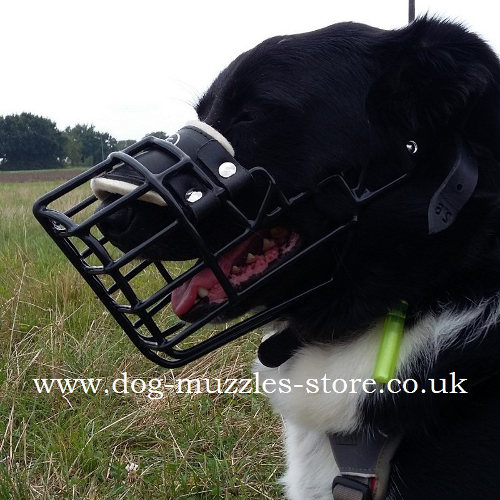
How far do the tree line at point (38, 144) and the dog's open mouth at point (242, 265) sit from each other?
121 feet

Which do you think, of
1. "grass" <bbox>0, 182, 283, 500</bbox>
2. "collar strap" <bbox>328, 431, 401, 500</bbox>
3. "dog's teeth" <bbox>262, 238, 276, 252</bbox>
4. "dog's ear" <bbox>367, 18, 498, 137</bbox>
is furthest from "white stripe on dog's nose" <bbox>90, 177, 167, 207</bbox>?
"grass" <bbox>0, 182, 283, 500</bbox>

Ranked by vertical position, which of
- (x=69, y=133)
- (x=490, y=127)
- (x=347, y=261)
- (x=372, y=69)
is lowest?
(x=69, y=133)

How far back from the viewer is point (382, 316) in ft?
4.14

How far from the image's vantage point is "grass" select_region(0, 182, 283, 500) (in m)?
1.70

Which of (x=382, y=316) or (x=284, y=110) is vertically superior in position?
(x=284, y=110)

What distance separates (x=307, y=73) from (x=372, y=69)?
0.15m

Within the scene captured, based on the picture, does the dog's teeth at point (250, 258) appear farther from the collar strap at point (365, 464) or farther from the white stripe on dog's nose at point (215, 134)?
the collar strap at point (365, 464)

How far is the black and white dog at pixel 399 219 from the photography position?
1166 millimetres

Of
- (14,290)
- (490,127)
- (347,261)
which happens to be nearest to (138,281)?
Answer: (14,290)

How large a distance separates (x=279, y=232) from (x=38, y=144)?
4103cm

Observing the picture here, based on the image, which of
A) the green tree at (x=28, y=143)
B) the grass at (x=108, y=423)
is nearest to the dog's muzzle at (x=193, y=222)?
the grass at (x=108, y=423)

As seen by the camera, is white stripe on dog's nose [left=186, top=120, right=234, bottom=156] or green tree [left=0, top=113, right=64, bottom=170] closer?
white stripe on dog's nose [left=186, top=120, right=234, bottom=156]

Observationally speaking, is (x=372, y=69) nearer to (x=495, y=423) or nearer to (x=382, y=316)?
(x=382, y=316)

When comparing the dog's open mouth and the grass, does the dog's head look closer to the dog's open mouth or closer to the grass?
the dog's open mouth
